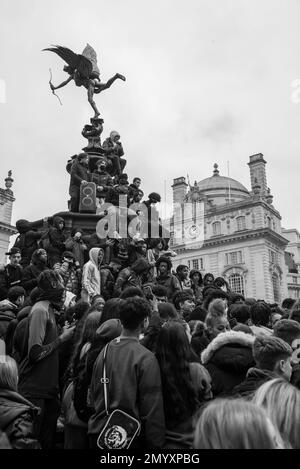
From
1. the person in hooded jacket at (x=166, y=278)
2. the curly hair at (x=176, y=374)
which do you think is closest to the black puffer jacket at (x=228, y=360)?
the curly hair at (x=176, y=374)

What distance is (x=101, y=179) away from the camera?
53.2 feet

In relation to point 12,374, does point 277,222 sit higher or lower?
higher

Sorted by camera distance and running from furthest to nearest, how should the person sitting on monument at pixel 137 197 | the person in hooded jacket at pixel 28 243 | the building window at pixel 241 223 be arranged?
the building window at pixel 241 223 → the person sitting on monument at pixel 137 197 → the person in hooded jacket at pixel 28 243

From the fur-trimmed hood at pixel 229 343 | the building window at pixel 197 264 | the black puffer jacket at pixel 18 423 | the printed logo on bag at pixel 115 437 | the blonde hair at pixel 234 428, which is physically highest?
the building window at pixel 197 264

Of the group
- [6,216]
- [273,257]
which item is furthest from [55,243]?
[273,257]

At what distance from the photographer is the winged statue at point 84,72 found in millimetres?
18047

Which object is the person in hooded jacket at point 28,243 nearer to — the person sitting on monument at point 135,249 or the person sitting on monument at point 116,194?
the person sitting on monument at point 135,249

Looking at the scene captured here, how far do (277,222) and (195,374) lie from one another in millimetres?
56315

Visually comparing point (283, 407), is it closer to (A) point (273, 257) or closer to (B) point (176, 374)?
(B) point (176, 374)

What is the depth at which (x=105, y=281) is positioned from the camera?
11.4 m

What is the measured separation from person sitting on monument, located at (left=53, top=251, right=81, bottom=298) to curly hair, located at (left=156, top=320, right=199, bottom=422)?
773cm
